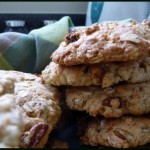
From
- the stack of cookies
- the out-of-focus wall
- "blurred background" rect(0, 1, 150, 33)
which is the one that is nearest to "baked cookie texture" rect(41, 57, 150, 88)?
the stack of cookies

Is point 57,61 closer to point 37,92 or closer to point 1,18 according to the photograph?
point 37,92

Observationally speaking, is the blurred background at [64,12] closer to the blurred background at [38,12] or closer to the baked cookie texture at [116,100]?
the blurred background at [38,12]

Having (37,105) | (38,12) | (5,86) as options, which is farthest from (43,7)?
(5,86)

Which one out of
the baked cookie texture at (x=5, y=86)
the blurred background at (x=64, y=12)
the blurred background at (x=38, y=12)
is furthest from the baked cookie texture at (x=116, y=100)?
the blurred background at (x=38, y=12)

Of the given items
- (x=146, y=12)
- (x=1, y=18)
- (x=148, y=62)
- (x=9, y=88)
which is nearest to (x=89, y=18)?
(x=146, y=12)

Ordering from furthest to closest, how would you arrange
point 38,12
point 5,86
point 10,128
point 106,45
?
point 38,12 < point 106,45 < point 5,86 < point 10,128

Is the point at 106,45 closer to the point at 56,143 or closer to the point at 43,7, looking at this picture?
the point at 56,143

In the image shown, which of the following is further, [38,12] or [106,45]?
[38,12]
